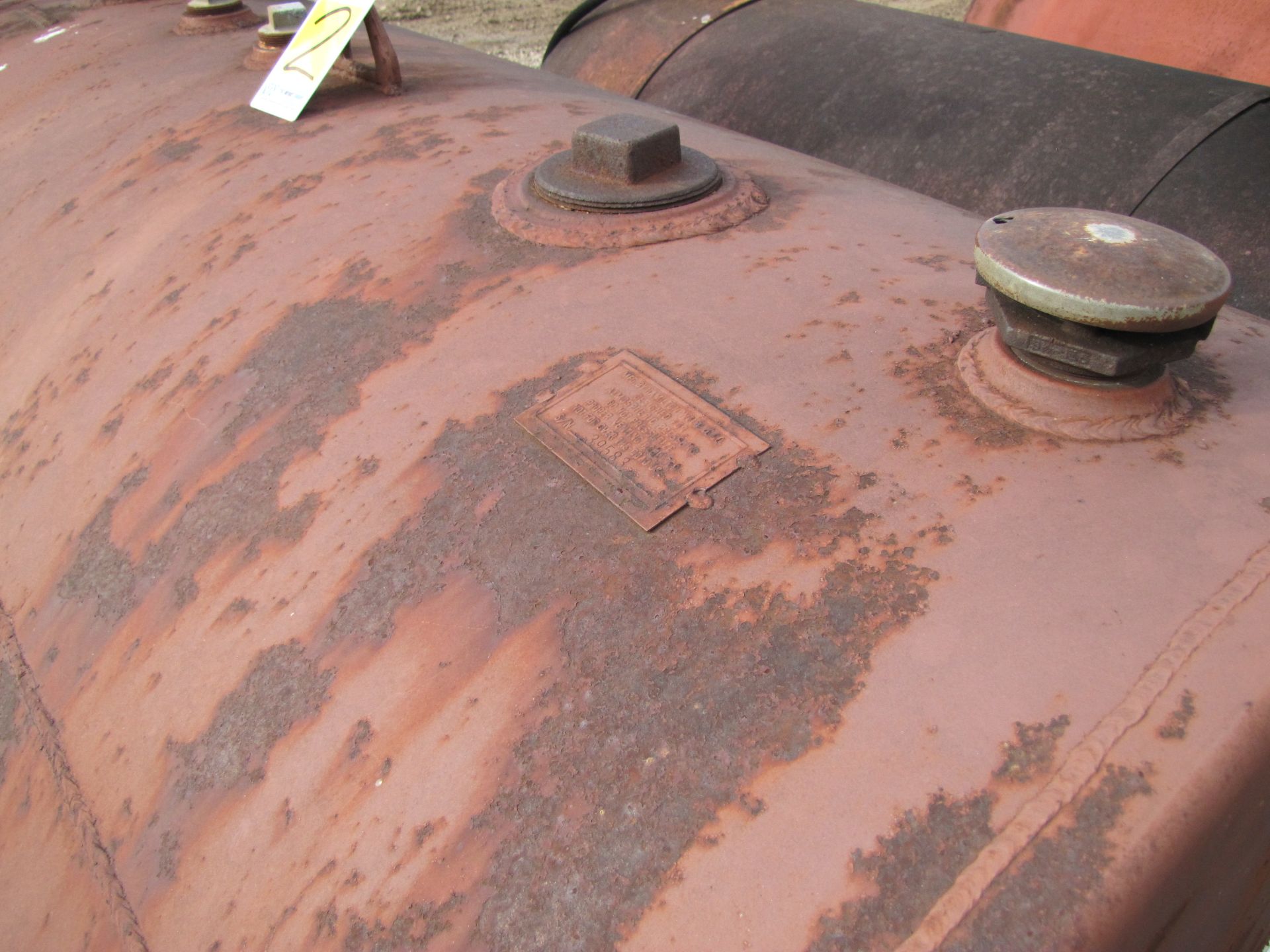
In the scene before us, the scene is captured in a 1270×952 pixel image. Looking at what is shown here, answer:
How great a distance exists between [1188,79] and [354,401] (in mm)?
2360

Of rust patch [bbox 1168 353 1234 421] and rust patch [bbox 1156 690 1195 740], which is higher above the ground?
rust patch [bbox 1156 690 1195 740]

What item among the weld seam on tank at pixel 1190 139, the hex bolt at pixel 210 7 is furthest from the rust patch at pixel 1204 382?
the hex bolt at pixel 210 7

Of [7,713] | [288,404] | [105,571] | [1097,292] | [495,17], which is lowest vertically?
[495,17]

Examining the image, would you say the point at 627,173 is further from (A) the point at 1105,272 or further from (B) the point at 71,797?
(B) the point at 71,797

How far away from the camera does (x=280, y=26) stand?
2.19 metres

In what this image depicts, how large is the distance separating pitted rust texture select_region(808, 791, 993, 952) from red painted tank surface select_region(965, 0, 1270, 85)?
109 inches

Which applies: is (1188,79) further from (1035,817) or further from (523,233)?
(1035,817)

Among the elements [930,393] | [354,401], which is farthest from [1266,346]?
[354,401]

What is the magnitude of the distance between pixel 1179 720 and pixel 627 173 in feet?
3.51

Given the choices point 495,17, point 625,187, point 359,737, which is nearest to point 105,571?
point 359,737

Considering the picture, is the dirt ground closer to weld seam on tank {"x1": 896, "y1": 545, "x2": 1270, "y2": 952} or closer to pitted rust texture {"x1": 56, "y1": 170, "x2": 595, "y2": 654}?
pitted rust texture {"x1": 56, "y1": 170, "x2": 595, "y2": 654}

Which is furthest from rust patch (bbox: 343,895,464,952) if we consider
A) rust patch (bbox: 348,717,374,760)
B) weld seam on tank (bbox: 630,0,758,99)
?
weld seam on tank (bbox: 630,0,758,99)

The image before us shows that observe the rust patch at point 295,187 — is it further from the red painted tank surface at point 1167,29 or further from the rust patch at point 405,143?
the red painted tank surface at point 1167,29

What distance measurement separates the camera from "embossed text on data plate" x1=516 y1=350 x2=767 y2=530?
0.95m
